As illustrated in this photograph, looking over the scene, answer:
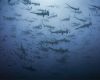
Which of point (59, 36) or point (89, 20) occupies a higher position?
point (89, 20)

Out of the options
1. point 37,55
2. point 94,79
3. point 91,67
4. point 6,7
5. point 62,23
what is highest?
point 6,7

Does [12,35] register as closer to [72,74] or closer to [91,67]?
[72,74]

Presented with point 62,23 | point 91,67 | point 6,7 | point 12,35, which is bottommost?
point 91,67

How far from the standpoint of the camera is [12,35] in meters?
1.76

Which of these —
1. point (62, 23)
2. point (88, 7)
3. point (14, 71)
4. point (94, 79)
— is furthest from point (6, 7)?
point (94, 79)

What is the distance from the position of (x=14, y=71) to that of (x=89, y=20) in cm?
105

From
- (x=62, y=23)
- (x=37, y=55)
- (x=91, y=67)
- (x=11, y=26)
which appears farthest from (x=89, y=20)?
(x=11, y=26)

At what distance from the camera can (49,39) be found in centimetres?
178

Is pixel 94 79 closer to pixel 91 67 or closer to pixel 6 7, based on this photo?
pixel 91 67

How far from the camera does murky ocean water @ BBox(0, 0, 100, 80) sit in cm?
171

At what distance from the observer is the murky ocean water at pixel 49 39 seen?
171 cm

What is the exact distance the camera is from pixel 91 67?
1.89 m

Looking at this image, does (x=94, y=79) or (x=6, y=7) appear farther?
(x=94, y=79)

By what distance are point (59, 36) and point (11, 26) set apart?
1.79 feet
